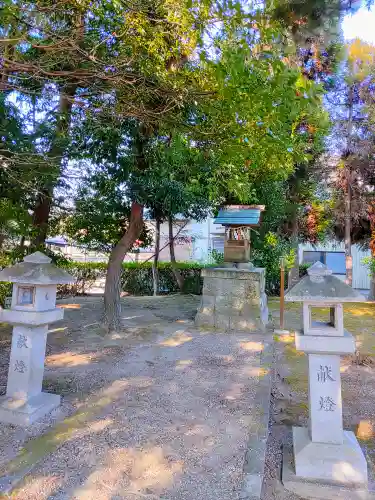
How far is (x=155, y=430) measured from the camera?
10.7 feet

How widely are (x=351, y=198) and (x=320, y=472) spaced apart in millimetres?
11672

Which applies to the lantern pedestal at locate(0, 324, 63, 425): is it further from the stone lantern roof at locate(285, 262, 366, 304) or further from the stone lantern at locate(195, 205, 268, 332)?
the stone lantern at locate(195, 205, 268, 332)

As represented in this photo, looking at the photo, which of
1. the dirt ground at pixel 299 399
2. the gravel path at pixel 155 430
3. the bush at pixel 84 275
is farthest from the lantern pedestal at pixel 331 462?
the bush at pixel 84 275

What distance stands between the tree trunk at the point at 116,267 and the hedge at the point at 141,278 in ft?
23.2

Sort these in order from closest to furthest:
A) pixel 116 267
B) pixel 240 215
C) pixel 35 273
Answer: pixel 35 273
pixel 116 267
pixel 240 215

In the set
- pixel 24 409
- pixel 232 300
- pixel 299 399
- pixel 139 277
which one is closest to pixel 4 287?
pixel 24 409

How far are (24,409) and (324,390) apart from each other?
2.97m

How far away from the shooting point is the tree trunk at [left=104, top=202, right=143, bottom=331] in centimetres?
703

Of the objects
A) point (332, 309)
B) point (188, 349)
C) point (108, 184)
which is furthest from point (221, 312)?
point (332, 309)

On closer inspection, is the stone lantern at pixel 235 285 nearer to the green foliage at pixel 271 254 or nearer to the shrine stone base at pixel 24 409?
the green foliage at pixel 271 254

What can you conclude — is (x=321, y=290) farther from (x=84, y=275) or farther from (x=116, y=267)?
(x=84, y=275)

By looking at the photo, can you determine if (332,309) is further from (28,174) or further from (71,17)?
(71,17)

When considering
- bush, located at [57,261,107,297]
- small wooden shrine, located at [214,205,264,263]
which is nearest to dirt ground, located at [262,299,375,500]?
small wooden shrine, located at [214,205,264,263]

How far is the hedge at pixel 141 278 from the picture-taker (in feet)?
46.2
